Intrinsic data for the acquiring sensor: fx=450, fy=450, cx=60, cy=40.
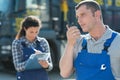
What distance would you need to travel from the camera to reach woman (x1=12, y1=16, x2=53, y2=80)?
Result: 5.21 meters

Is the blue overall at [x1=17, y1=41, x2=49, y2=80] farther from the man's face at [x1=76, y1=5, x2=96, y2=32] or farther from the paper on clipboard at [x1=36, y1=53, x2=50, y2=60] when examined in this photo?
the man's face at [x1=76, y1=5, x2=96, y2=32]

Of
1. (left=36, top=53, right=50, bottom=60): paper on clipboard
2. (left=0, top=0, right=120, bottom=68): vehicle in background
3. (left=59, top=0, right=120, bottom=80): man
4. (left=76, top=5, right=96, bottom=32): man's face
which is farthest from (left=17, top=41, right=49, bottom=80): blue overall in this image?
(left=0, top=0, right=120, bottom=68): vehicle in background

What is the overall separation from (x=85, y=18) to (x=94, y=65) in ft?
1.28

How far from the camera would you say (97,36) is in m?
3.67

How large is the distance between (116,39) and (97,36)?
16cm

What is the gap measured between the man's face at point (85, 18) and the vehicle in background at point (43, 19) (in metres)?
8.86

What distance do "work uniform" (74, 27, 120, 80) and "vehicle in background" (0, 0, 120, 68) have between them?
29.2 ft

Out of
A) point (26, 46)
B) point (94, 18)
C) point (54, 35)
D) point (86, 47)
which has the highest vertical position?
point (94, 18)

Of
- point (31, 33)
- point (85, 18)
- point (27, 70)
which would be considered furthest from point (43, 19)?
point (85, 18)

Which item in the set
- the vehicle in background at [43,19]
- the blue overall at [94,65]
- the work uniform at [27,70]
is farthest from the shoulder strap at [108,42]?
the vehicle in background at [43,19]

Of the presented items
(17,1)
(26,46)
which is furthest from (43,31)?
(26,46)

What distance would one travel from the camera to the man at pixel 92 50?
11.7ft

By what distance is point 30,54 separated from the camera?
5.27 meters

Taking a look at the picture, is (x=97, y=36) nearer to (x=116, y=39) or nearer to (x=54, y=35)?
(x=116, y=39)
